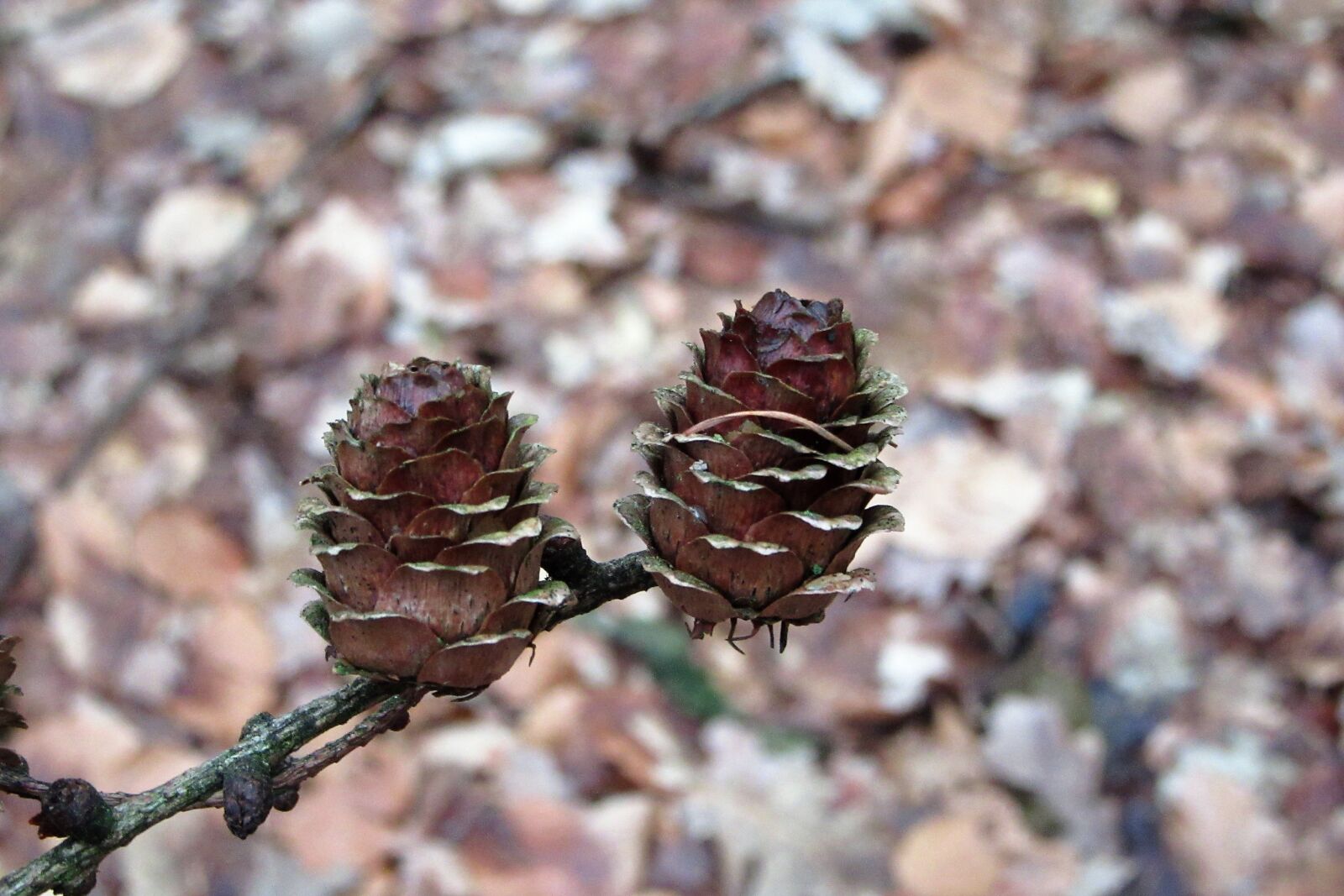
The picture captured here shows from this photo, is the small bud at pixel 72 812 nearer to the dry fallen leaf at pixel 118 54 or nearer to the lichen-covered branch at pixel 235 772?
the lichen-covered branch at pixel 235 772

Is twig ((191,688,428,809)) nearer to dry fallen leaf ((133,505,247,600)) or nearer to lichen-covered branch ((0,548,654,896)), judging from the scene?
lichen-covered branch ((0,548,654,896))

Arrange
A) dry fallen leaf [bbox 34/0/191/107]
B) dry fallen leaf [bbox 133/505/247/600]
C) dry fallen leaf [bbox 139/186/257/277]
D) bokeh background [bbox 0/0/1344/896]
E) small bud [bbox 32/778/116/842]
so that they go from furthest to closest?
dry fallen leaf [bbox 34/0/191/107]
dry fallen leaf [bbox 139/186/257/277]
dry fallen leaf [bbox 133/505/247/600]
bokeh background [bbox 0/0/1344/896]
small bud [bbox 32/778/116/842]

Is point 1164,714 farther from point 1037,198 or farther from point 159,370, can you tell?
point 159,370

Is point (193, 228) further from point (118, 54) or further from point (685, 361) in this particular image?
point (685, 361)

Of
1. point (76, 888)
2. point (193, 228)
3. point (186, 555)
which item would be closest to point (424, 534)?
point (76, 888)

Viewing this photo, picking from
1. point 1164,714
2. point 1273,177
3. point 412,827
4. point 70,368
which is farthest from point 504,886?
point 1273,177

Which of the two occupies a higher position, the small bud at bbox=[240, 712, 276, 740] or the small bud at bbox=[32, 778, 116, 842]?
the small bud at bbox=[240, 712, 276, 740]

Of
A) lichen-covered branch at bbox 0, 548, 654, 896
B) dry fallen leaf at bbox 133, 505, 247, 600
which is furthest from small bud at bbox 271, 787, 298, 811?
dry fallen leaf at bbox 133, 505, 247, 600
